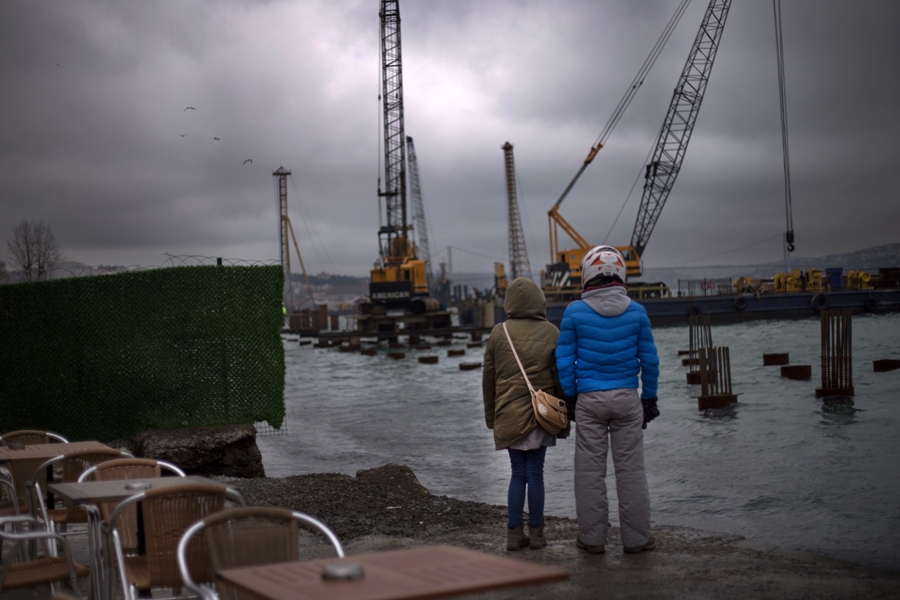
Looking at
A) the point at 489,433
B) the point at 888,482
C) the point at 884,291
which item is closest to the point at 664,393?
the point at 489,433

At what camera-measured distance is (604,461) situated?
17.9ft

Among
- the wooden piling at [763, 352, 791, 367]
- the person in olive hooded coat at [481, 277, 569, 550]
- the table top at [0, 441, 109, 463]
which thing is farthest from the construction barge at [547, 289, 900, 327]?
the table top at [0, 441, 109, 463]

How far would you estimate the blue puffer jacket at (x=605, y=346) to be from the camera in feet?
17.7

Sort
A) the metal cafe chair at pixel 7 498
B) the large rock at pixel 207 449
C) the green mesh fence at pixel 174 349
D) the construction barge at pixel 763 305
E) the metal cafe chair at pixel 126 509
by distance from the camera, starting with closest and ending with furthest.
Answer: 1. the metal cafe chair at pixel 126 509
2. the metal cafe chair at pixel 7 498
3. the large rock at pixel 207 449
4. the green mesh fence at pixel 174 349
5. the construction barge at pixel 763 305

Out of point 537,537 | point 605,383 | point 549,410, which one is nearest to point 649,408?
point 605,383

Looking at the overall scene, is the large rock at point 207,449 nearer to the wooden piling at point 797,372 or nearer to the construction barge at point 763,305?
the wooden piling at point 797,372

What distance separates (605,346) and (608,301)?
→ 0.98 ft

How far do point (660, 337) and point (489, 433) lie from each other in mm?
38059

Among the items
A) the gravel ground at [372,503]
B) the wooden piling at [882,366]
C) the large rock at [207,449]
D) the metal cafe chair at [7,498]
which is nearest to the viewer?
the metal cafe chair at [7,498]

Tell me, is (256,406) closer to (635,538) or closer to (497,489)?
(497,489)

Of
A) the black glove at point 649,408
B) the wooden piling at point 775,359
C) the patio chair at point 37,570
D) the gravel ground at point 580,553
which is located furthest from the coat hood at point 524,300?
the wooden piling at point 775,359

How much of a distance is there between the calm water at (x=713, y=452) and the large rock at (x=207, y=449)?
203 centimetres

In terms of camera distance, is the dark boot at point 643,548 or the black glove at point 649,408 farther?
the dark boot at point 643,548

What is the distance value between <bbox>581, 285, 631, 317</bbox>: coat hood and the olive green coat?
33 cm
